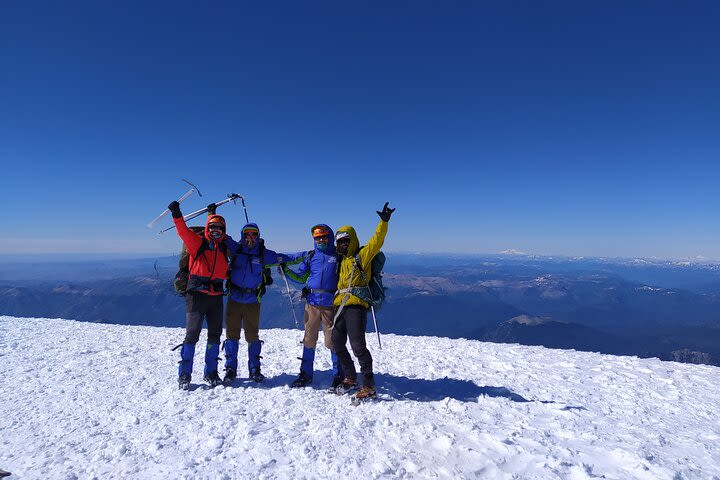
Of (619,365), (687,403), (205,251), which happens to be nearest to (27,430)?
(205,251)

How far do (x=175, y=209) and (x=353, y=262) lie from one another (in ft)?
12.7

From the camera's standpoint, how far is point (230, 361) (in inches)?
312

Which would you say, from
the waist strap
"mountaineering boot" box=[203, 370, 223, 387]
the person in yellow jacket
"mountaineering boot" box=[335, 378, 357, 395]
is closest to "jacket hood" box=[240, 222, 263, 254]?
the waist strap

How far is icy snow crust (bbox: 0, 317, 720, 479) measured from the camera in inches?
175

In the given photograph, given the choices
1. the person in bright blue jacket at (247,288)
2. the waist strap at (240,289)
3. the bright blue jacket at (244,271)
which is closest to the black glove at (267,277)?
the person in bright blue jacket at (247,288)

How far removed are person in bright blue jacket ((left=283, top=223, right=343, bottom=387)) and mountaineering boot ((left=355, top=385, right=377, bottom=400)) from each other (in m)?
0.93

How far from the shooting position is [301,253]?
831 centimetres

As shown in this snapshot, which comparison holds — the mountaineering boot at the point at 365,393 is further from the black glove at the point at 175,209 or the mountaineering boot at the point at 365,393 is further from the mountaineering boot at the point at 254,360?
the black glove at the point at 175,209

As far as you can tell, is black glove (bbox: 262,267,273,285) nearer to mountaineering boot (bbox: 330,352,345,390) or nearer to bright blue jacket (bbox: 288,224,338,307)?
bright blue jacket (bbox: 288,224,338,307)

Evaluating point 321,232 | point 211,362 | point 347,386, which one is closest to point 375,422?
point 347,386

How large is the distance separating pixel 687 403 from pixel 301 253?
9524 mm

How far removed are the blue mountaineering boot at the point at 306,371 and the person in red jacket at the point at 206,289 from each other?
1847mm

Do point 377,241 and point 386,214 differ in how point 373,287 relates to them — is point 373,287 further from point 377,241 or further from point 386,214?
point 386,214

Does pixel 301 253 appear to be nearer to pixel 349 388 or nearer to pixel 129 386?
pixel 349 388
